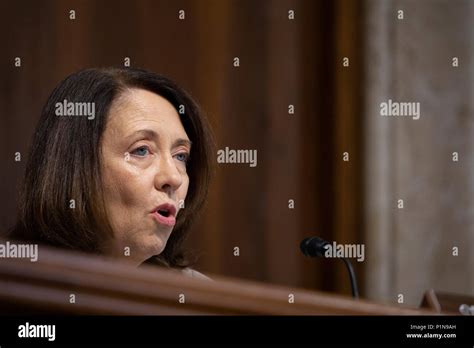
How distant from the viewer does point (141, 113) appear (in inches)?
42.3

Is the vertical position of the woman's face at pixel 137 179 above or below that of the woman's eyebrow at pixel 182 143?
below

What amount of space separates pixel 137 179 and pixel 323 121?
2.41ft

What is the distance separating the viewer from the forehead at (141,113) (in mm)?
1057

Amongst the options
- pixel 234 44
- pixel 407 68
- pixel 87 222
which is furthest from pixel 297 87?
pixel 87 222

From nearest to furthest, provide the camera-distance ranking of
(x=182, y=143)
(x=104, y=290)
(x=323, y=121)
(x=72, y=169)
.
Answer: (x=104, y=290) → (x=72, y=169) → (x=182, y=143) → (x=323, y=121)

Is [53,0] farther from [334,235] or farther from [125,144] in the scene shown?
[334,235]

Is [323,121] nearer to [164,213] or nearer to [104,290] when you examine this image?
[164,213]

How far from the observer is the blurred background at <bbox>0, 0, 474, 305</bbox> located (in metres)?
1.50

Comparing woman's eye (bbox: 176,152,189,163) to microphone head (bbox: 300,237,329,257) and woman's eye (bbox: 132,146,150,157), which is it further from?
microphone head (bbox: 300,237,329,257)

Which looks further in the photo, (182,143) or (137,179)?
(182,143)

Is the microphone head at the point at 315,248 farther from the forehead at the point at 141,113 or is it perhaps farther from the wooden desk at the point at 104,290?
the wooden desk at the point at 104,290

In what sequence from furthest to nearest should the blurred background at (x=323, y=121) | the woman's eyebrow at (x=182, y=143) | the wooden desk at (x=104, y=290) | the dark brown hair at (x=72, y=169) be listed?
the blurred background at (x=323, y=121) < the woman's eyebrow at (x=182, y=143) < the dark brown hair at (x=72, y=169) < the wooden desk at (x=104, y=290)

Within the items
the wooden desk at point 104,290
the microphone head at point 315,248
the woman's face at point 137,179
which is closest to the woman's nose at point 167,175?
the woman's face at point 137,179

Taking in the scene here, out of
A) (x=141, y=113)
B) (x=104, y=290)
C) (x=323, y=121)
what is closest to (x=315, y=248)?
(x=141, y=113)
